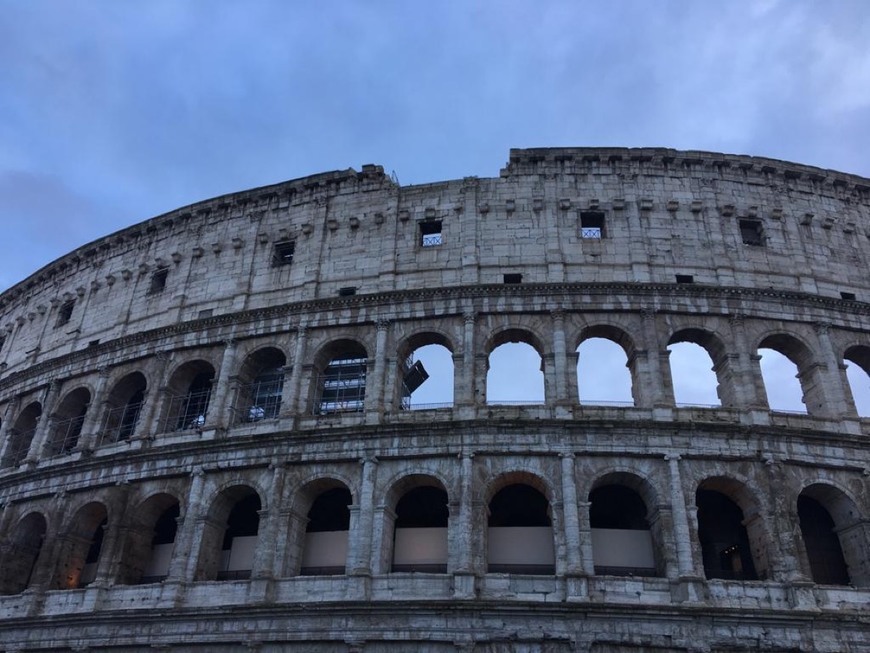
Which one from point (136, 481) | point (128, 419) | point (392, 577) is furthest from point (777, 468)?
point (128, 419)

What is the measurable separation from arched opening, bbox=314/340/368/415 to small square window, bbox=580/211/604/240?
8256 mm

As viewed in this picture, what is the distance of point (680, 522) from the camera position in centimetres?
1794

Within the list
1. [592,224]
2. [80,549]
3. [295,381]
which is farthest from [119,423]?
[592,224]

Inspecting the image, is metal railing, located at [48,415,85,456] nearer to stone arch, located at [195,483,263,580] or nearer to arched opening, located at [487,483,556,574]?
stone arch, located at [195,483,263,580]

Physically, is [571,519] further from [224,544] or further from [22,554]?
[22,554]

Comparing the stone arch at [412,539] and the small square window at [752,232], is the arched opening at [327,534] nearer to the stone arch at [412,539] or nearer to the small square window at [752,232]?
the stone arch at [412,539]

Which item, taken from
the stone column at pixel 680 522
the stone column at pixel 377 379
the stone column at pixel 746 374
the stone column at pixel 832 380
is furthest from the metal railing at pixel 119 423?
the stone column at pixel 832 380

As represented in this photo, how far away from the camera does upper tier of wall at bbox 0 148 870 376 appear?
22859 mm

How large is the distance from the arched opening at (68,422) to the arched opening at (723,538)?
2055 centimetres

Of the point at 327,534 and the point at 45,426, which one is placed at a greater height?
the point at 45,426

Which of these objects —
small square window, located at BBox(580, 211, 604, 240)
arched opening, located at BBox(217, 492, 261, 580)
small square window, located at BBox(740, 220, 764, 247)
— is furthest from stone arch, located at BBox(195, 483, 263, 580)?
small square window, located at BBox(740, 220, 764, 247)

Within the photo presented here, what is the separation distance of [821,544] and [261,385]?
57.3 feet

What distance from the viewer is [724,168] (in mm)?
24641

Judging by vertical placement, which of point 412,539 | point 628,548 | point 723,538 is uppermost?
point 723,538
